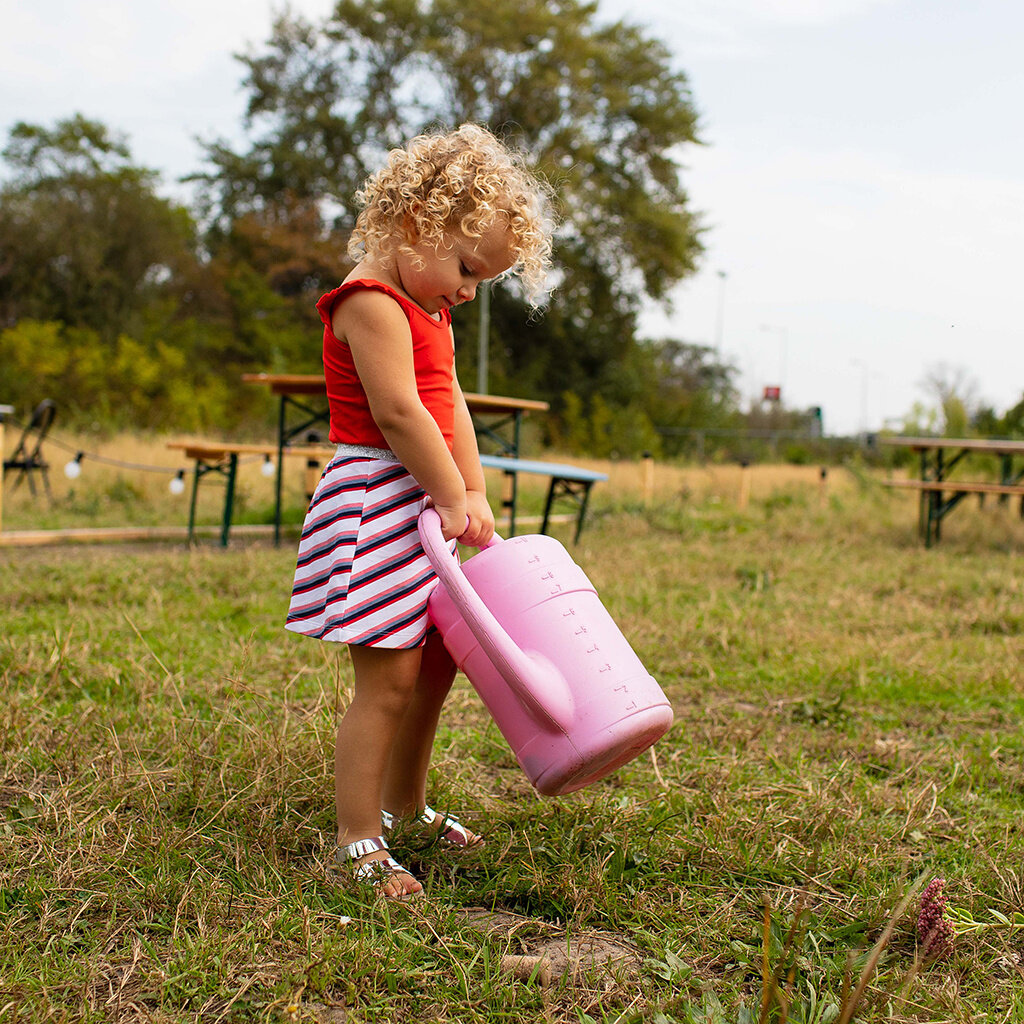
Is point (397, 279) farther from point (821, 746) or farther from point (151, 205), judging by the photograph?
point (151, 205)

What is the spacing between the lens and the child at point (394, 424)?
4.99 feet

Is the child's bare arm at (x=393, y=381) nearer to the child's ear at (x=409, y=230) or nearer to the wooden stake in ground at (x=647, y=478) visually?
the child's ear at (x=409, y=230)

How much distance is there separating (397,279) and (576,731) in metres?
0.80

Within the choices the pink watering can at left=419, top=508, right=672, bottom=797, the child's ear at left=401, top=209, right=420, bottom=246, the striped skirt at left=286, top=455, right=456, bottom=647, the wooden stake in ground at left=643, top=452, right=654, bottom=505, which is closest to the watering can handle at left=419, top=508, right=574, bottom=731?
the pink watering can at left=419, top=508, right=672, bottom=797

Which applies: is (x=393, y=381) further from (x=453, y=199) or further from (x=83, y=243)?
(x=83, y=243)

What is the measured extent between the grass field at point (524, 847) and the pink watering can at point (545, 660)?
0.93 ft

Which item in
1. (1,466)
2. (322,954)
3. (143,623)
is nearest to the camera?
(322,954)

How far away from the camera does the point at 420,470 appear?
154cm

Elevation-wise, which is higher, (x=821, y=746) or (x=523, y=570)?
(x=523, y=570)

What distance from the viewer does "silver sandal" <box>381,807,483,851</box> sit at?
176 centimetres

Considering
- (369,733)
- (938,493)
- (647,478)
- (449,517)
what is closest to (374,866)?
(369,733)

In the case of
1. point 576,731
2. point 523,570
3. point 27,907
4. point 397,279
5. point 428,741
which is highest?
point 397,279

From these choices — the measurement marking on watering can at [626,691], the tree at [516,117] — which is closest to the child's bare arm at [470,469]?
the measurement marking on watering can at [626,691]

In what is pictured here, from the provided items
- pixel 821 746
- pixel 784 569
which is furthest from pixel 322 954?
pixel 784 569
